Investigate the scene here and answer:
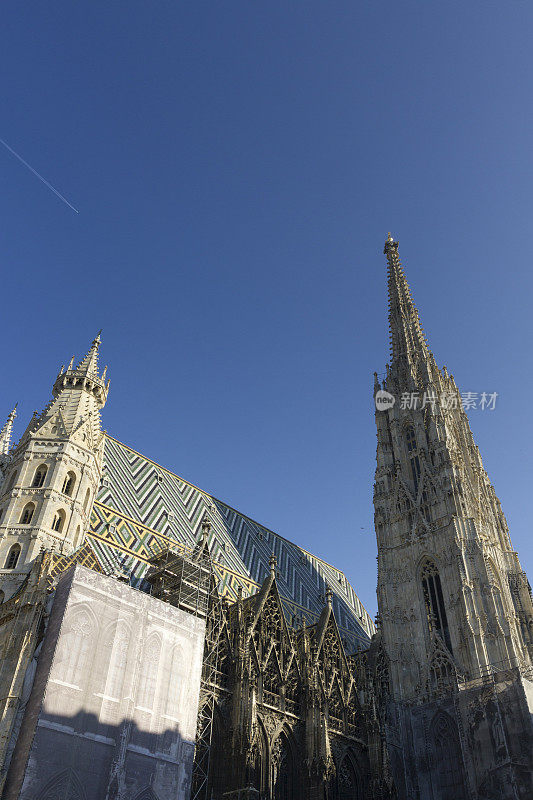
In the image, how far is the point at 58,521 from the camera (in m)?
23.4

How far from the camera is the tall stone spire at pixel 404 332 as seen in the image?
40.5 metres

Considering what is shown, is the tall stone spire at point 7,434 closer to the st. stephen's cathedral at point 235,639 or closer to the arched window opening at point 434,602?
the st. stephen's cathedral at point 235,639

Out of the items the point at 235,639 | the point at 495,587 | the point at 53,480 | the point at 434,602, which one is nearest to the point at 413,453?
the point at 434,602

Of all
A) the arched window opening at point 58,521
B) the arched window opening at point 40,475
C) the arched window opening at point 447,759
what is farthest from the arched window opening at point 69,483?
the arched window opening at point 447,759

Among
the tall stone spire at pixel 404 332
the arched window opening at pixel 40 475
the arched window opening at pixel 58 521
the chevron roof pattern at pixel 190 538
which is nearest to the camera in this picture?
the arched window opening at pixel 58 521

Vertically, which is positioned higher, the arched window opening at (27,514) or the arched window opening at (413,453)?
the arched window opening at (413,453)

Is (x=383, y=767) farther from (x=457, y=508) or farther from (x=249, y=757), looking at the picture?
(x=457, y=508)

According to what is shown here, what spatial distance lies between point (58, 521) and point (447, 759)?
1733cm

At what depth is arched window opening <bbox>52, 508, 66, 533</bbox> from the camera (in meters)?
23.1

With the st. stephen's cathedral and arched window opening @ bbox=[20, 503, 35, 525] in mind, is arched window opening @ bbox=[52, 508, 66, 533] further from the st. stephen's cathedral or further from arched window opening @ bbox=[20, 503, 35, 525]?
arched window opening @ bbox=[20, 503, 35, 525]

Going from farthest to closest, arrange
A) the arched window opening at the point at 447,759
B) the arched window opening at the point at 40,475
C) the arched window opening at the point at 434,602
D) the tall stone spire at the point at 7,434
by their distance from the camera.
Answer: the tall stone spire at the point at 7,434, the arched window opening at the point at 434,602, the arched window opening at the point at 447,759, the arched window opening at the point at 40,475

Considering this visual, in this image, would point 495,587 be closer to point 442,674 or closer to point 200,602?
point 442,674

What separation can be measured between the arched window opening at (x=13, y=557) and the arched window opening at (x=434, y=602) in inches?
697

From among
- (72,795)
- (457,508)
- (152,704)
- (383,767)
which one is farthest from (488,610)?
(72,795)
